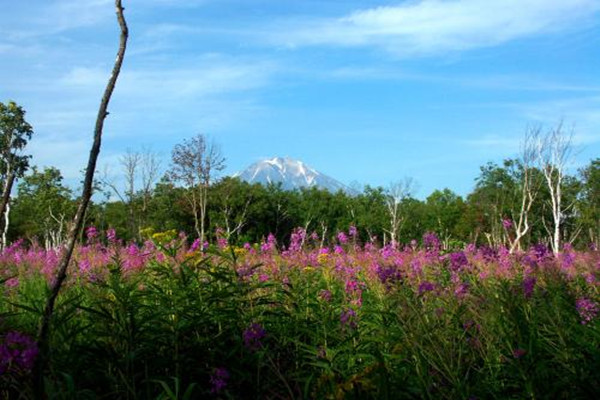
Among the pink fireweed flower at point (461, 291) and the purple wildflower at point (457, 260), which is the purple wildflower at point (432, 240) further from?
the pink fireweed flower at point (461, 291)

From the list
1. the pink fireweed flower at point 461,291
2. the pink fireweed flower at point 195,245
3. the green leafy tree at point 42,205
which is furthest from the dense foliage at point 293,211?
the pink fireweed flower at point 461,291

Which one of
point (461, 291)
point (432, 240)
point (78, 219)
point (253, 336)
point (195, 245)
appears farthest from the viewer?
point (195, 245)

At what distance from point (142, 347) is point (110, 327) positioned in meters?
0.27

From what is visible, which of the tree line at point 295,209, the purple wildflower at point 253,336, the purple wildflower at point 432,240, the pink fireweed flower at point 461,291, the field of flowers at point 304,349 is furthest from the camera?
the tree line at point 295,209

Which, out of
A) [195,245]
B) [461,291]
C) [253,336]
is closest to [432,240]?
[195,245]

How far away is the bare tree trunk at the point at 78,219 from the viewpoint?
2604 millimetres

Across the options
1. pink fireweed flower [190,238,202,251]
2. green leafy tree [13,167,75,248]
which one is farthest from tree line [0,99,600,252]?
pink fireweed flower [190,238,202,251]

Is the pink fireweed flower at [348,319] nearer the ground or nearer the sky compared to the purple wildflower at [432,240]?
nearer the ground

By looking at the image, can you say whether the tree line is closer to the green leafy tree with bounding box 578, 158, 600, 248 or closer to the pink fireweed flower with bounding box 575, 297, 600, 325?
the green leafy tree with bounding box 578, 158, 600, 248

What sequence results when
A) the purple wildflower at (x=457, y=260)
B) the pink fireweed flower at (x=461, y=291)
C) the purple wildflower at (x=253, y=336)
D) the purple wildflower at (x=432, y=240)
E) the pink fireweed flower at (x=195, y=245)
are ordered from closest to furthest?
the purple wildflower at (x=253, y=336), the pink fireweed flower at (x=461, y=291), the purple wildflower at (x=457, y=260), the purple wildflower at (x=432, y=240), the pink fireweed flower at (x=195, y=245)

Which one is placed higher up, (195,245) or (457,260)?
(195,245)

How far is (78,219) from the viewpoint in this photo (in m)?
3.04

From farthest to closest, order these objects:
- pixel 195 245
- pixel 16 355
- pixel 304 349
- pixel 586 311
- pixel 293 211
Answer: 1. pixel 293 211
2. pixel 195 245
3. pixel 586 311
4. pixel 304 349
5. pixel 16 355

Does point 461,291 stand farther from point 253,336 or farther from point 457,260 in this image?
point 253,336
